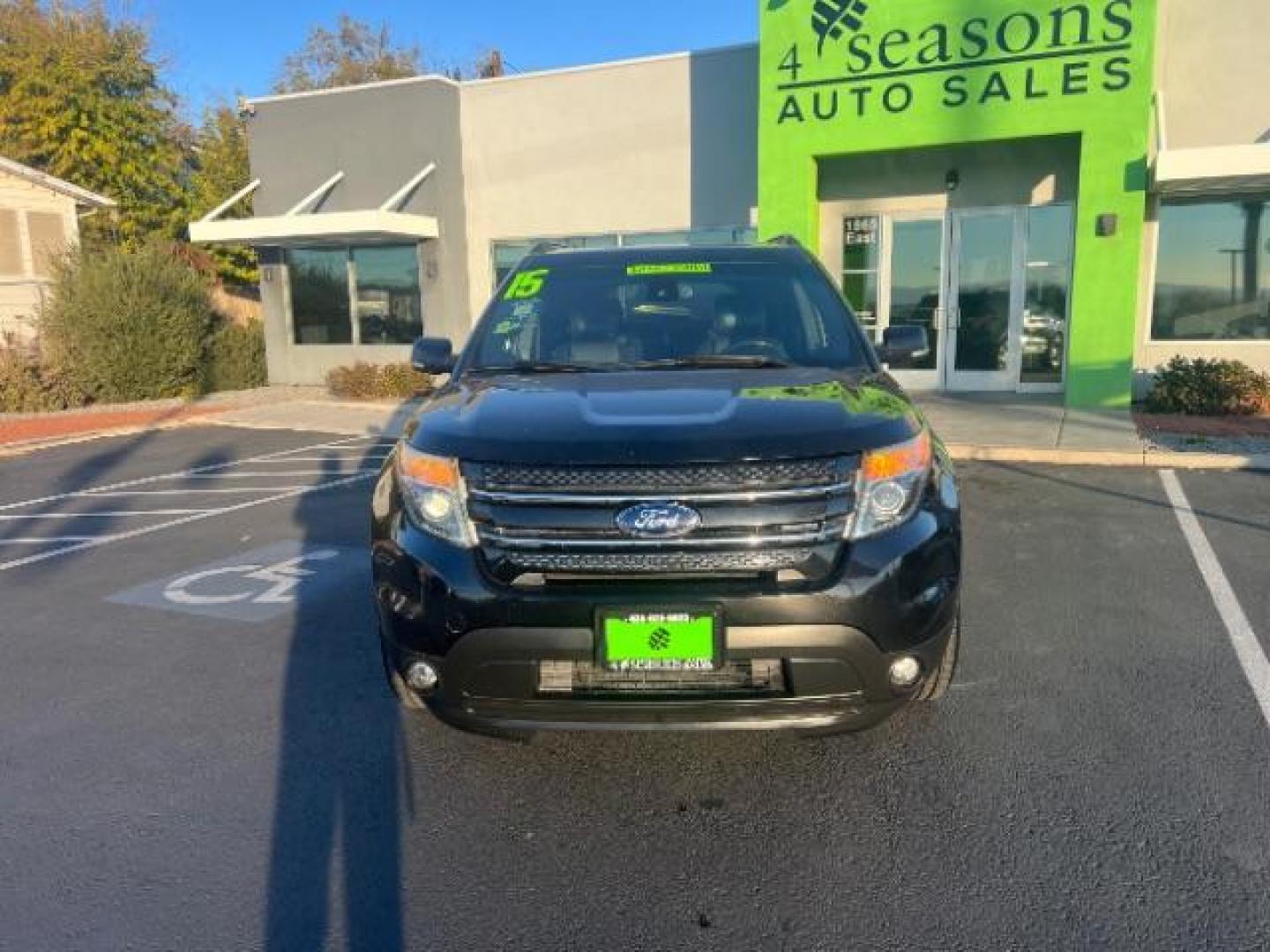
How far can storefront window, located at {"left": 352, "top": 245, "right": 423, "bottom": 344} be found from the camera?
17453mm

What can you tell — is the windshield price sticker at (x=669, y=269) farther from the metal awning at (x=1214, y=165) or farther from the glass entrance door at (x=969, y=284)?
the glass entrance door at (x=969, y=284)

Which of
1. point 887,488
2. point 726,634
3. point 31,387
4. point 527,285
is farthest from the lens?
point 31,387

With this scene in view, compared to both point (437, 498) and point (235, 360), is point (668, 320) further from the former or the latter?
point (235, 360)

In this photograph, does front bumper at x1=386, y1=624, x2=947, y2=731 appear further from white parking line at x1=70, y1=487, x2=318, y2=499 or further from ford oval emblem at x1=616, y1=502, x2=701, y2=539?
white parking line at x1=70, y1=487, x2=318, y2=499

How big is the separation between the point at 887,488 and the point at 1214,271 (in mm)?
11980

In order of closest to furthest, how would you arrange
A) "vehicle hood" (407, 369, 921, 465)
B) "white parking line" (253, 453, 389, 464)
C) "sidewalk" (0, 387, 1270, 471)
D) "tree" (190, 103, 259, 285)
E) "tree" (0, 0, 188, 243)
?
"vehicle hood" (407, 369, 921, 465) < "sidewalk" (0, 387, 1270, 471) < "white parking line" (253, 453, 389, 464) < "tree" (0, 0, 188, 243) < "tree" (190, 103, 259, 285)

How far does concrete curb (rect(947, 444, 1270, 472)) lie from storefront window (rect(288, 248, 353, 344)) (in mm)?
12960

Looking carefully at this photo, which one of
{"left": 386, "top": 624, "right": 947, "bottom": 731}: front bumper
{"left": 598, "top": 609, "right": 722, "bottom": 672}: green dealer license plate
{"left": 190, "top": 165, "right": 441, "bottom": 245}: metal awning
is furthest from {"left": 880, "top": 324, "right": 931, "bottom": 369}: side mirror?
{"left": 190, "top": 165, "right": 441, "bottom": 245}: metal awning

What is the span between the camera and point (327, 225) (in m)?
15.8

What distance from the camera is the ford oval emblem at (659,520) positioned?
104 inches

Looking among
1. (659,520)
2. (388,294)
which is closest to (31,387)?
(388,294)

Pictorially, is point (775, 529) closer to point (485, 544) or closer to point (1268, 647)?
point (485, 544)

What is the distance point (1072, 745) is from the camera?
3.34m

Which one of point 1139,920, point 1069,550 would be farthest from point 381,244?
point 1139,920
